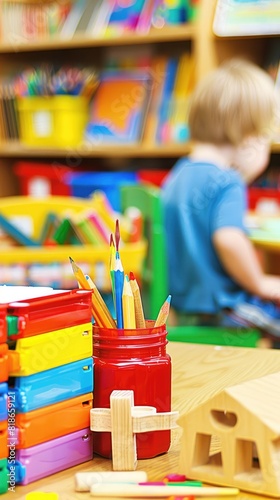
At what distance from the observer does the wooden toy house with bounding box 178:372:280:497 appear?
0.66 metres

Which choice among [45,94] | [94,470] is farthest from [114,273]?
[45,94]

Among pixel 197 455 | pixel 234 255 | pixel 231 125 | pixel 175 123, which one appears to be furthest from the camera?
pixel 175 123

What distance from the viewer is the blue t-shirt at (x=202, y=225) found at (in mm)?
2211

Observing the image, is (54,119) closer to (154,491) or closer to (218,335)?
(218,335)

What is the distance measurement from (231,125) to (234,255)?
1.25ft

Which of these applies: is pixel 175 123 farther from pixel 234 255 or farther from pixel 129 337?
pixel 129 337

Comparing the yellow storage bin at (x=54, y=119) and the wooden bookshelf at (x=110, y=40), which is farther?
the yellow storage bin at (x=54, y=119)

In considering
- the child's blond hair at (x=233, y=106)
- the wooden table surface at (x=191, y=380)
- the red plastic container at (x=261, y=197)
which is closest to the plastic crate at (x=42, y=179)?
the red plastic container at (x=261, y=197)

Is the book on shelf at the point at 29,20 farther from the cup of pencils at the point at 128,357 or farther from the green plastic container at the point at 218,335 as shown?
the cup of pencils at the point at 128,357

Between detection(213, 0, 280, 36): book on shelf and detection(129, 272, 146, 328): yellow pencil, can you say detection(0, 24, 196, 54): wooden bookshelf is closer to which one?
detection(213, 0, 280, 36): book on shelf

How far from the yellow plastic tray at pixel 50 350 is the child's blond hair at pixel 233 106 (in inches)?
65.7

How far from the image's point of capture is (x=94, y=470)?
2.44 ft

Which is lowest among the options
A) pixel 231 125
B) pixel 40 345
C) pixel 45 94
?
pixel 40 345

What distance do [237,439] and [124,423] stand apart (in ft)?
0.34
